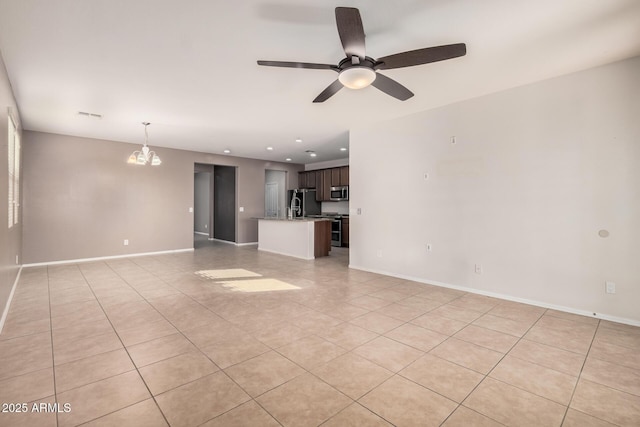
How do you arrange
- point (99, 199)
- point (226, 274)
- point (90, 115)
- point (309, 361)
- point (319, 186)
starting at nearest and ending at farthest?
point (309, 361)
point (90, 115)
point (226, 274)
point (99, 199)
point (319, 186)

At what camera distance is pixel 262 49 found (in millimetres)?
2773

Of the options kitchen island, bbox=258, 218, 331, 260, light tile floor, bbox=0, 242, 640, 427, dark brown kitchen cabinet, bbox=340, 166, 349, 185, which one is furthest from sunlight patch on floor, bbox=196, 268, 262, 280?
dark brown kitchen cabinet, bbox=340, 166, 349, 185

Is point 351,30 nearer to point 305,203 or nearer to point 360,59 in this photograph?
point 360,59

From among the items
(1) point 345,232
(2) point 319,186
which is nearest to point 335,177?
(2) point 319,186

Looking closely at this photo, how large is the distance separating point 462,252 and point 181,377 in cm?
374

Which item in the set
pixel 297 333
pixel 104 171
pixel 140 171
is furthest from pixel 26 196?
pixel 297 333

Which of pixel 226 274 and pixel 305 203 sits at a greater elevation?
pixel 305 203

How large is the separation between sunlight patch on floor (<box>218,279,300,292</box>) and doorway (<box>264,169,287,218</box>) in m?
5.38

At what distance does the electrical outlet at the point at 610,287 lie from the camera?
3.09 m

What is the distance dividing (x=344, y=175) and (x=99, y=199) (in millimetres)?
6031

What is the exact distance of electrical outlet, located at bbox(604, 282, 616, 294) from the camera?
122 inches

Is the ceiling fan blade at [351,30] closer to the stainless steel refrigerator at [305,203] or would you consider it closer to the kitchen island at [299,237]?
the kitchen island at [299,237]

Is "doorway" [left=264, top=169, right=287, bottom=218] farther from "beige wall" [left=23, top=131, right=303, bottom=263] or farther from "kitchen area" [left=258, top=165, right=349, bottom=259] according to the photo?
"beige wall" [left=23, top=131, right=303, bottom=263]

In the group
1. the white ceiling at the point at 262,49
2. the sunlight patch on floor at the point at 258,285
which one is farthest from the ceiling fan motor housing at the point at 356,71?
the sunlight patch on floor at the point at 258,285
